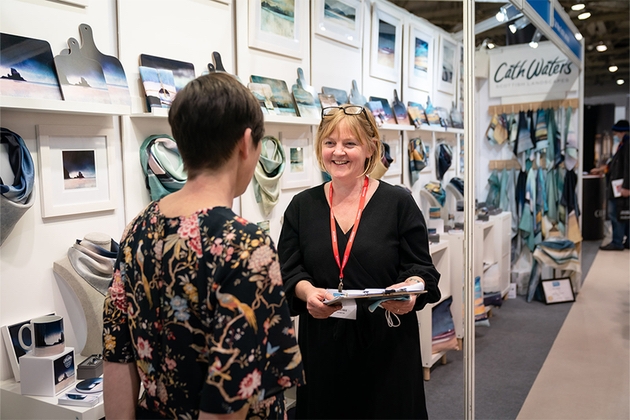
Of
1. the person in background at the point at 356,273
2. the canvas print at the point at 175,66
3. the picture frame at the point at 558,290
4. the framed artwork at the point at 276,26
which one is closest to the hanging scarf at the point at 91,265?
the person in background at the point at 356,273

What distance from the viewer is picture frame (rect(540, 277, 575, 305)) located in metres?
5.44

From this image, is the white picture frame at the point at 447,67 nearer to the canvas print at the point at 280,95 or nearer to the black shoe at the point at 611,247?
the canvas print at the point at 280,95

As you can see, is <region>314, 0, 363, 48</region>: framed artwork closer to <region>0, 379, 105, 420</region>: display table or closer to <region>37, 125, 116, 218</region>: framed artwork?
A: <region>37, 125, 116, 218</region>: framed artwork

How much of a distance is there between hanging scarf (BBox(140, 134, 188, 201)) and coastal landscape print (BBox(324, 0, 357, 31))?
1.33 meters

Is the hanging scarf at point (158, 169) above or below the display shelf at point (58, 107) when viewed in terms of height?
below

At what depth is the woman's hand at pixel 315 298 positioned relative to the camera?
174 cm

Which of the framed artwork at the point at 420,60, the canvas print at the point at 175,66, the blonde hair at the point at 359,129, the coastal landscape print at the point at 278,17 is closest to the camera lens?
the blonde hair at the point at 359,129

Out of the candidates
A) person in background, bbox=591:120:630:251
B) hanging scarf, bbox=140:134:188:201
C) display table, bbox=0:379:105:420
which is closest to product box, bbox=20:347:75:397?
display table, bbox=0:379:105:420

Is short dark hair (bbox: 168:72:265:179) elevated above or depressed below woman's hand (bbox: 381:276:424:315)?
above

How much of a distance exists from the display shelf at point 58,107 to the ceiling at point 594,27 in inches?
62.6

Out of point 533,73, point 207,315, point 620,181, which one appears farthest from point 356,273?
point 620,181

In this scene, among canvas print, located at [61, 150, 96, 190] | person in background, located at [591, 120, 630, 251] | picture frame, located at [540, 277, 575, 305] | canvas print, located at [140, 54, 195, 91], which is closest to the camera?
canvas print, located at [61, 150, 96, 190]

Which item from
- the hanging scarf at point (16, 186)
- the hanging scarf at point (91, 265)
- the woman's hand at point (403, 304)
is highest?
the hanging scarf at point (16, 186)

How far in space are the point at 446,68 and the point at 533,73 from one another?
10.8 feet
